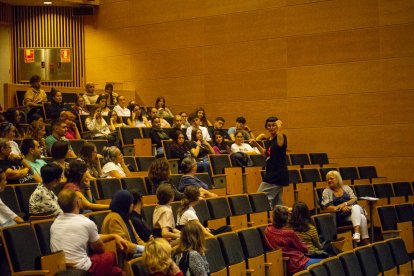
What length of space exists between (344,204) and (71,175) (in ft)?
8.79

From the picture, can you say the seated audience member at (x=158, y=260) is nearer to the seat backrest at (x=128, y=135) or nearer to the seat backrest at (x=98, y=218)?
the seat backrest at (x=98, y=218)

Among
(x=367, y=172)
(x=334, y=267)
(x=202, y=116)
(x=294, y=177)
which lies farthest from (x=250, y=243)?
(x=202, y=116)

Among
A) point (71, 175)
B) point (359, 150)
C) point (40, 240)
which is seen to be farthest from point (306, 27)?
point (40, 240)

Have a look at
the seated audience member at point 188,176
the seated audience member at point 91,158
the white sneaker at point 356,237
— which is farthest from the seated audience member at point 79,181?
the white sneaker at point 356,237

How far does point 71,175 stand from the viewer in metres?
4.32

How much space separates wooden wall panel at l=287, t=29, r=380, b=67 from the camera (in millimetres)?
8727

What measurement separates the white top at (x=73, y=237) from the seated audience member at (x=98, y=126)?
434cm

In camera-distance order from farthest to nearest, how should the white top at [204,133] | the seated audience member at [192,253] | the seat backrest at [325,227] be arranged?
the white top at [204,133], the seat backrest at [325,227], the seated audience member at [192,253]

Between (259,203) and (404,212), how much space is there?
5.18ft

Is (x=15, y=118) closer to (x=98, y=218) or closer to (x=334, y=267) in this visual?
(x=98, y=218)

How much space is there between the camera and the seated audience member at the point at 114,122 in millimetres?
8109

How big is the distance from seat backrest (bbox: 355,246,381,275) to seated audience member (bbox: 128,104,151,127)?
4646 mm

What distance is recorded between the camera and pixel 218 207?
16.9ft

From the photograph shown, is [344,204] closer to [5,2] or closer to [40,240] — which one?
[40,240]
